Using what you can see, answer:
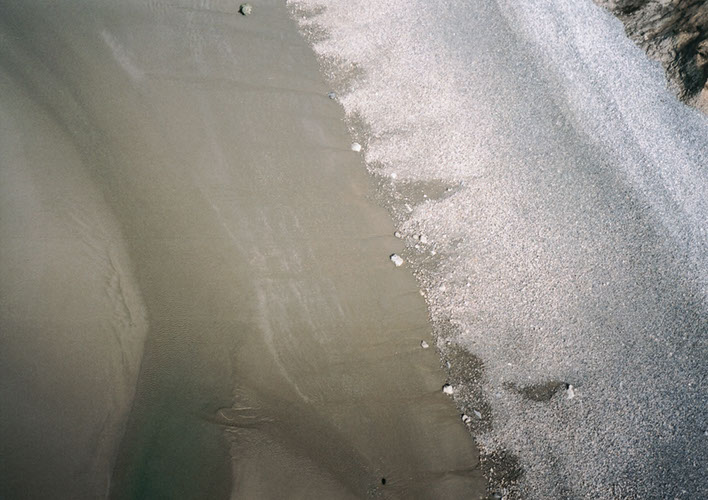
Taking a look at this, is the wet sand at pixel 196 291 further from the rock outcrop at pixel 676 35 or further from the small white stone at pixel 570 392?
the rock outcrop at pixel 676 35

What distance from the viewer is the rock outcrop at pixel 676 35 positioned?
699 cm

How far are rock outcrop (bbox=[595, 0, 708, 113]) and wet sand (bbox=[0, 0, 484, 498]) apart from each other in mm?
4652

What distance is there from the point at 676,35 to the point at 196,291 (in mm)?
7648

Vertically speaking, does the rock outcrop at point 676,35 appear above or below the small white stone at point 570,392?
above

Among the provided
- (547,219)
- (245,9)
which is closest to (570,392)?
(547,219)

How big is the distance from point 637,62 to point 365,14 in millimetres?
4416

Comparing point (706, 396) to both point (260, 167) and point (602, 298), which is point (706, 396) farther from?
point (260, 167)

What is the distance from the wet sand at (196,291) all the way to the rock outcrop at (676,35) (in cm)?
465

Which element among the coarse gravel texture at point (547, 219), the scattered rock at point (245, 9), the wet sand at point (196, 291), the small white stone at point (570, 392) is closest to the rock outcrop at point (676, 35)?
the coarse gravel texture at point (547, 219)

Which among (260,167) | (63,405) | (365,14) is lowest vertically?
(63,405)

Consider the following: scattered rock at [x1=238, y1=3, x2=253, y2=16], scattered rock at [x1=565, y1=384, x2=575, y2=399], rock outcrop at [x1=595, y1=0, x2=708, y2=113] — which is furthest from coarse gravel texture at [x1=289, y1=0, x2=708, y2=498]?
scattered rock at [x1=238, y1=3, x2=253, y2=16]

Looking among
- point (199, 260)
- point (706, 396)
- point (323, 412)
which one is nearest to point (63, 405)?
point (199, 260)

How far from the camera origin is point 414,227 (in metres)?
6.50

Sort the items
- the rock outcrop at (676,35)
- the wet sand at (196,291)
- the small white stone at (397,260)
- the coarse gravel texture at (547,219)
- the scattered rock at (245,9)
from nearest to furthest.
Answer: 1. the wet sand at (196,291)
2. the coarse gravel texture at (547,219)
3. the small white stone at (397,260)
4. the rock outcrop at (676,35)
5. the scattered rock at (245,9)
